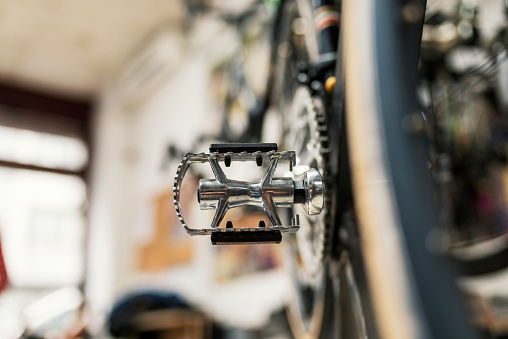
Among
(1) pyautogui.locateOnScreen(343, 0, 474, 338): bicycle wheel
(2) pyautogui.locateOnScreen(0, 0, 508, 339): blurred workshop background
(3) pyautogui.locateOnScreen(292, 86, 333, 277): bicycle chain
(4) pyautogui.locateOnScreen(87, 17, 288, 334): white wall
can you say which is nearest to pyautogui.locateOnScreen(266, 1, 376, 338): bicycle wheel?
(3) pyautogui.locateOnScreen(292, 86, 333, 277): bicycle chain

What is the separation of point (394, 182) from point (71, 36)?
3.72 m

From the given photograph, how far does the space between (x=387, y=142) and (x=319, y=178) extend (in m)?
0.09

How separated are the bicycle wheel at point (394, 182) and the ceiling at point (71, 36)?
319cm

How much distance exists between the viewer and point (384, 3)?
26 centimetres

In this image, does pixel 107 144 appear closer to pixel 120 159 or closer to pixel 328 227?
pixel 120 159

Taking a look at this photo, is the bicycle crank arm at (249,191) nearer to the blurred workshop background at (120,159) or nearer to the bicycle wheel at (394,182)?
the bicycle wheel at (394,182)

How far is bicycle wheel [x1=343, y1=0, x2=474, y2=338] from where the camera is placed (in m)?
0.20

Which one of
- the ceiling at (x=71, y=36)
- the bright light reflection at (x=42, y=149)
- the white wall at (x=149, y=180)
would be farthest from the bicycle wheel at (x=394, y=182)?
the bright light reflection at (x=42, y=149)

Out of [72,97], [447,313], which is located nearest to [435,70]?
[447,313]

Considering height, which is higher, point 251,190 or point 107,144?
point 107,144

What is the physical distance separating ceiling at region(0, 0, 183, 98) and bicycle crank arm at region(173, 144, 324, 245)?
3.15m

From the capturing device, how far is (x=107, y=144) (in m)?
4.00

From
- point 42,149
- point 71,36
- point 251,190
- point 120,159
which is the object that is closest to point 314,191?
point 251,190

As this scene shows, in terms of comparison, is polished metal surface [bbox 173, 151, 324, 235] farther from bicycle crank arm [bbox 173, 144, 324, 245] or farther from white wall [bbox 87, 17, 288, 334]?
white wall [bbox 87, 17, 288, 334]
